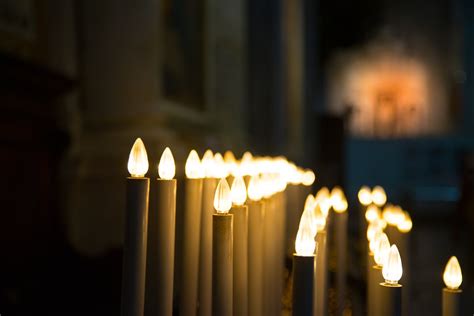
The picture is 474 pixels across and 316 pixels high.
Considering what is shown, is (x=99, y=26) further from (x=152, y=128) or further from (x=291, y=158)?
(x=291, y=158)

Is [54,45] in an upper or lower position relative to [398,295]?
upper

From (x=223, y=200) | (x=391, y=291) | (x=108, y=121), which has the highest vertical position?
(x=108, y=121)

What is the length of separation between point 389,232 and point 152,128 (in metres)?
1.33

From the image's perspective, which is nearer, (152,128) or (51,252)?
(51,252)

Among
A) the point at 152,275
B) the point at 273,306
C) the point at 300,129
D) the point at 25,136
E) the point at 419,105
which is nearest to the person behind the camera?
the point at 152,275

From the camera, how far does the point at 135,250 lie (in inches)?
27.6

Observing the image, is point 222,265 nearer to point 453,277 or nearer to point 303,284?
point 303,284

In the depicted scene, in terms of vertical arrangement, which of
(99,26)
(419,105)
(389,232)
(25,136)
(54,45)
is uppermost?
(419,105)

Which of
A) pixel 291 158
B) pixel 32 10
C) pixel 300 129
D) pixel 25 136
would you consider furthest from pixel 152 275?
pixel 300 129

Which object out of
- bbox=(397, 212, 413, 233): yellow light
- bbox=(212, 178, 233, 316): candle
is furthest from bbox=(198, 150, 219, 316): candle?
bbox=(397, 212, 413, 233): yellow light

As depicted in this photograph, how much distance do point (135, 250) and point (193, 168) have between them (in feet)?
0.82

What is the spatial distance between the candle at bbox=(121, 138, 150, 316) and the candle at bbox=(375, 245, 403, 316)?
331mm

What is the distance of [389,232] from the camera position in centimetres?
122

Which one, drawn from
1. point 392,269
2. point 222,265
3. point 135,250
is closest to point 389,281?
point 392,269
